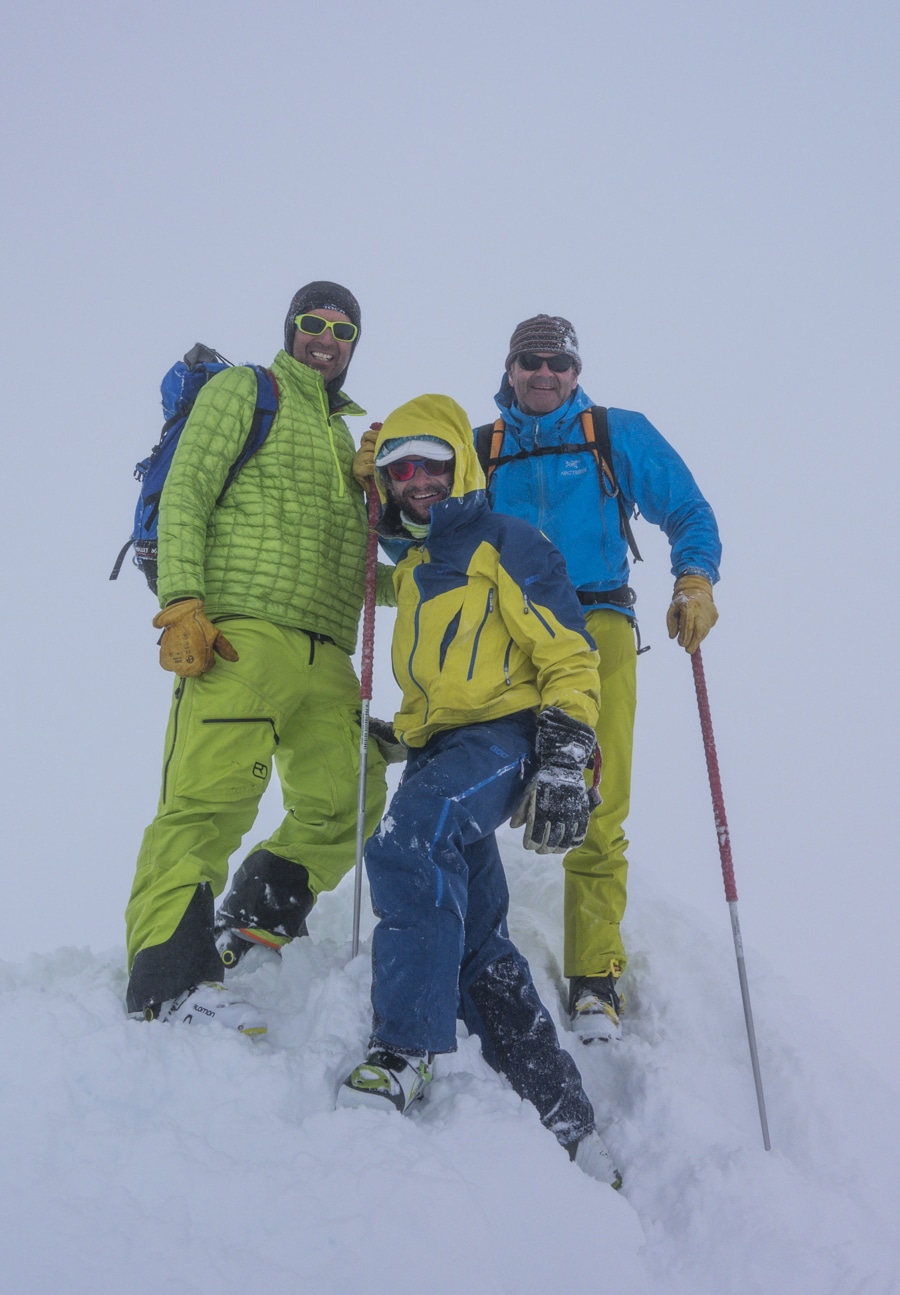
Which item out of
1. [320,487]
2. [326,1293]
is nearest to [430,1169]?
[326,1293]

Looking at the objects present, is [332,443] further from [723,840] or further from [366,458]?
[723,840]

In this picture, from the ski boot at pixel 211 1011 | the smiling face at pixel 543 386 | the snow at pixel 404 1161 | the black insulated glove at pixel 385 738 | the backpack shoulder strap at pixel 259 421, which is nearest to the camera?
the snow at pixel 404 1161

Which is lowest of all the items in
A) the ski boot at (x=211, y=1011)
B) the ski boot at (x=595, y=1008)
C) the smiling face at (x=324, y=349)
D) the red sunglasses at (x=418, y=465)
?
the ski boot at (x=595, y=1008)

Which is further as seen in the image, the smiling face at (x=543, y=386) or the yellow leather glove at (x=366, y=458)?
the smiling face at (x=543, y=386)

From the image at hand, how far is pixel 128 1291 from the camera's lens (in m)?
2.11

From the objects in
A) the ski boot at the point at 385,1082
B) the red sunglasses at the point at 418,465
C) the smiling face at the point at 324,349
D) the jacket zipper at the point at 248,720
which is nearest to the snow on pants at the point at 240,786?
the jacket zipper at the point at 248,720

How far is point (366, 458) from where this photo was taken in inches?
176

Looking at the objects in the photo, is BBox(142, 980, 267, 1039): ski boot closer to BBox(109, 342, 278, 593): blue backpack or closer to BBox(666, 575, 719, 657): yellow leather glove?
BBox(109, 342, 278, 593): blue backpack

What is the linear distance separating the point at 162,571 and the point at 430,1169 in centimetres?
256

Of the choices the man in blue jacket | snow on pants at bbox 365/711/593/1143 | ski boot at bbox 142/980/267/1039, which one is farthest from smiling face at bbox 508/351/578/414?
ski boot at bbox 142/980/267/1039

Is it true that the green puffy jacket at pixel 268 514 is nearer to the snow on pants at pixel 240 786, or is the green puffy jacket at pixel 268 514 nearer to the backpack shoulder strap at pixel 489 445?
the snow on pants at pixel 240 786

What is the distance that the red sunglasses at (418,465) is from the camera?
396cm

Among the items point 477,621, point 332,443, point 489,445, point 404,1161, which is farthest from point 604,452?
point 404,1161

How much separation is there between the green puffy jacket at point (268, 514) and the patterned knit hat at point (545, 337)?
1.12 m
